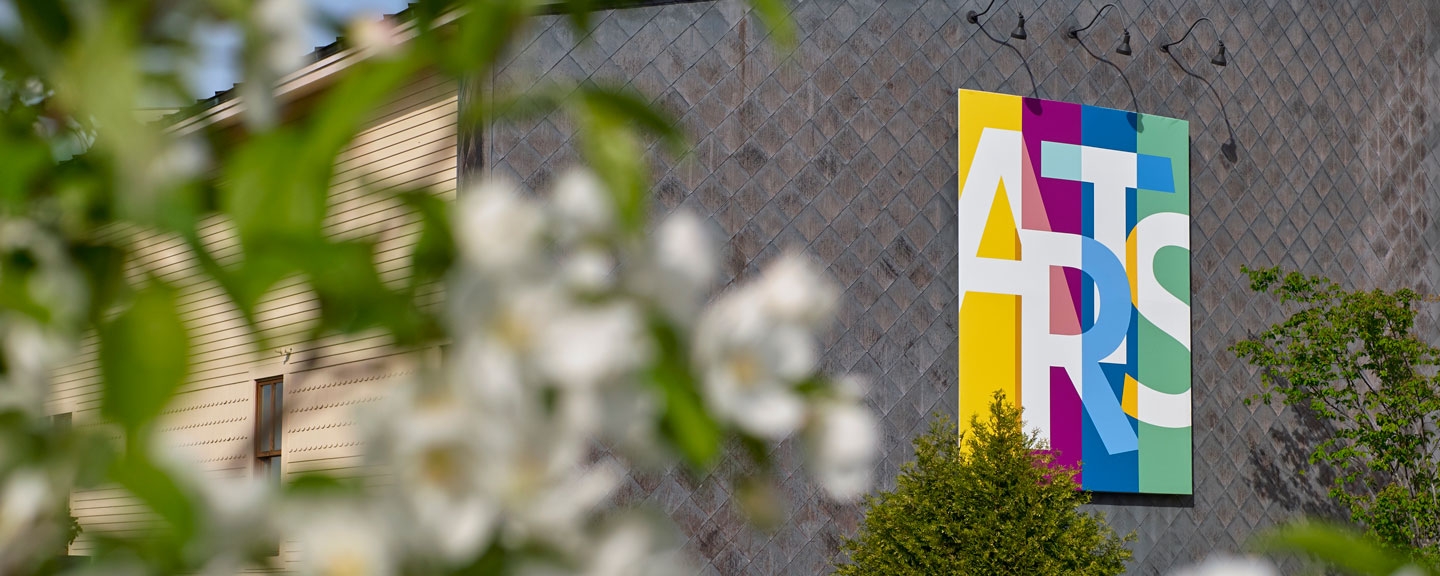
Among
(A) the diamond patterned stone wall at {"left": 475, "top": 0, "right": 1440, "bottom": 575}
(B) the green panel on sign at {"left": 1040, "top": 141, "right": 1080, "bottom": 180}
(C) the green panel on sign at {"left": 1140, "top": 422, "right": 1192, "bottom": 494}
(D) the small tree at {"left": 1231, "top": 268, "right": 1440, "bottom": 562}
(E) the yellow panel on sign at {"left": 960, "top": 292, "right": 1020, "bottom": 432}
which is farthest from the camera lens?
(D) the small tree at {"left": 1231, "top": 268, "right": 1440, "bottom": 562}

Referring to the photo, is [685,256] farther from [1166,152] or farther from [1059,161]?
[1166,152]

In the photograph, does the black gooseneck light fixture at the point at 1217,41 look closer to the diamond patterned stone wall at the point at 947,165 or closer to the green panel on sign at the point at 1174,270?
the diamond patterned stone wall at the point at 947,165

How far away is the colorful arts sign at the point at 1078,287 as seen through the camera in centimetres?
917

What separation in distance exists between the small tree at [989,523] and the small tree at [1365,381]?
2.97 metres

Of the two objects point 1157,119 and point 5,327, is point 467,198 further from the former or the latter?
point 1157,119

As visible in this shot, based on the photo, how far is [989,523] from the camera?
24.3 ft

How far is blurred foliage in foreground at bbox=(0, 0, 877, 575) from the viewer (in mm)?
459

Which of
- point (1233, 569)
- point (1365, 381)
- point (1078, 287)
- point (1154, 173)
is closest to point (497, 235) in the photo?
point (1233, 569)

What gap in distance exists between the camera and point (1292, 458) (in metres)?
10.5

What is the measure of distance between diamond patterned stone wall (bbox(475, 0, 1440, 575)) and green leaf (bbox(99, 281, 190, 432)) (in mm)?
6986

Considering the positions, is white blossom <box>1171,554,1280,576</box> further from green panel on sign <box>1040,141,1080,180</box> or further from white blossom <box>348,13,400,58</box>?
green panel on sign <box>1040,141,1080,180</box>

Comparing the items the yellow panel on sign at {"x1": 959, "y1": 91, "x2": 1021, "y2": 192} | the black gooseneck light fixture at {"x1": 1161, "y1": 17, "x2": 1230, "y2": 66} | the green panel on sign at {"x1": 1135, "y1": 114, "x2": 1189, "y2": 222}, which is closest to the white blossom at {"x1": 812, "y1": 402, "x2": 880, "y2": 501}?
the yellow panel on sign at {"x1": 959, "y1": 91, "x2": 1021, "y2": 192}

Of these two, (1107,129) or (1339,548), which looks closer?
(1339,548)

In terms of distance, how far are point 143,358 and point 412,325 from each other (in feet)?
0.29
